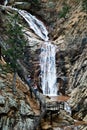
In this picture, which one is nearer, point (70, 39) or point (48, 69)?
point (48, 69)

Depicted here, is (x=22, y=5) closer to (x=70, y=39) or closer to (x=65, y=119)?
(x=70, y=39)

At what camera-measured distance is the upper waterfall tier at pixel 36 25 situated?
54.9 meters

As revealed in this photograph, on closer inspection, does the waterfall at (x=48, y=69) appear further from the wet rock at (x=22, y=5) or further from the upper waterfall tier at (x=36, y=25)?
the wet rock at (x=22, y=5)

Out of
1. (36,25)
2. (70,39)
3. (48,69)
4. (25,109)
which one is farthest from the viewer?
(36,25)

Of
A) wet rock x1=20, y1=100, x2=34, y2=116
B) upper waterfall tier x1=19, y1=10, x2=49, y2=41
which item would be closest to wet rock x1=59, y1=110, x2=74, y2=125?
wet rock x1=20, y1=100, x2=34, y2=116

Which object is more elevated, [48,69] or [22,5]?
[22,5]

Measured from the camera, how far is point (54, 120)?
1225 inches

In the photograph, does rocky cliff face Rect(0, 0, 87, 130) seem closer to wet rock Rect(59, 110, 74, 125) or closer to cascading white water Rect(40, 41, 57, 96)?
cascading white water Rect(40, 41, 57, 96)

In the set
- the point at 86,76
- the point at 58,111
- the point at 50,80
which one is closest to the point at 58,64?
the point at 50,80

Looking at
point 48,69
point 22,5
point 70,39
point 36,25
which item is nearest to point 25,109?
point 48,69

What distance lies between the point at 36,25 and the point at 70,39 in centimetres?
1082

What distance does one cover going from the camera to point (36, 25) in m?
56.6

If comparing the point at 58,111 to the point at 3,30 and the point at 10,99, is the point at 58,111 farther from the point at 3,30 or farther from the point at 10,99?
the point at 3,30

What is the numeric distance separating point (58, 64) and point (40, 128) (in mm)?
18862
